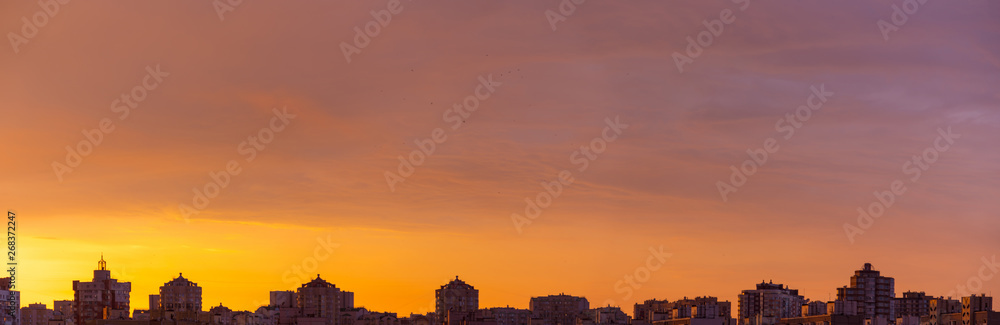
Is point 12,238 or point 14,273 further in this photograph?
point 14,273

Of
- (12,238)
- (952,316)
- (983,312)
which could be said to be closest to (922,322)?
(952,316)

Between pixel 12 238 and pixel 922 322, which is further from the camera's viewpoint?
pixel 922 322

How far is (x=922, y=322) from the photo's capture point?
195500 millimetres

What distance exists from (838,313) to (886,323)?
34.9 feet

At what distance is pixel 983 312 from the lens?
6865 inches

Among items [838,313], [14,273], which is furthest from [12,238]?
[838,313]

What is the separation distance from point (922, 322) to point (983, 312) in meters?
21.5

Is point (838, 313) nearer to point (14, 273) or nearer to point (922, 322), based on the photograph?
point (922, 322)

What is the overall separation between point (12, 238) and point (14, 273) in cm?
2250

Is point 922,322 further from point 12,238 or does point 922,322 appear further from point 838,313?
point 12,238

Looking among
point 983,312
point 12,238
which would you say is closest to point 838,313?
point 983,312

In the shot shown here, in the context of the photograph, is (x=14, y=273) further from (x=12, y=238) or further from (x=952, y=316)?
(x=952, y=316)

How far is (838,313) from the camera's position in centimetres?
19762

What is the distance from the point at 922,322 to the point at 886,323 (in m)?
10.5
